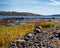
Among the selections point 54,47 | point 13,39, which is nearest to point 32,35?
point 13,39

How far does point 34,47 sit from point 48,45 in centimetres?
80

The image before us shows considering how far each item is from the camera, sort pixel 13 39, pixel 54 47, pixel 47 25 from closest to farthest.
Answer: pixel 54 47 < pixel 13 39 < pixel 47 25

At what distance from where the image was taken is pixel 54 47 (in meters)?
12.0

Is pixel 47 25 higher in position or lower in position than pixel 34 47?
lower

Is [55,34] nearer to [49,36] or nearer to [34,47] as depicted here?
[49,36]

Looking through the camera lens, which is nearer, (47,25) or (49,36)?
(49,36)

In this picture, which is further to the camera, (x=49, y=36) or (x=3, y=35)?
(x=49, y=36)

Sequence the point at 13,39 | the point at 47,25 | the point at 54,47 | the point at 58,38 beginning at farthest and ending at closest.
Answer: the point at 47,25
the point at 58,38
the point at 13,39
the point at 54,47

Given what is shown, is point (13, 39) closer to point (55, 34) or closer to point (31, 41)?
point (31, 41)

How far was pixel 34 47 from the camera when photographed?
12.2 m

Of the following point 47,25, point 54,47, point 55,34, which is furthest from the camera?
point 47,25

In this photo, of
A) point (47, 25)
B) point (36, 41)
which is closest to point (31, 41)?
point (36, 41)

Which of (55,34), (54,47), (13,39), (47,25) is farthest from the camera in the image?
(47,25)

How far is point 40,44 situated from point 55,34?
9.53ft
